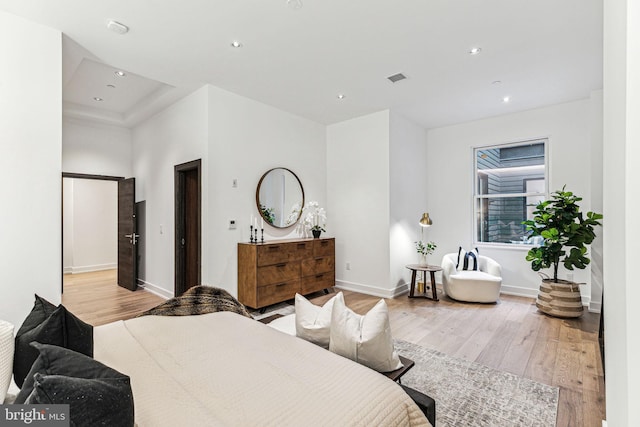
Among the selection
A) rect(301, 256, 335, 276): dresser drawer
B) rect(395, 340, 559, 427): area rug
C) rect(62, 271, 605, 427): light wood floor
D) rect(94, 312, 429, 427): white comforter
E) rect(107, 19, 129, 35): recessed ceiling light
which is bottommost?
rect(62, 271, 605, 427): light wood floor

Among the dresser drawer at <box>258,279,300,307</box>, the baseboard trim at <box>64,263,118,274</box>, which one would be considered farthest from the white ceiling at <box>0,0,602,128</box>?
the baseboard trim at <box>64,263,118,274</box>

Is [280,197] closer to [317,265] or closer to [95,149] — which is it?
[317,265]

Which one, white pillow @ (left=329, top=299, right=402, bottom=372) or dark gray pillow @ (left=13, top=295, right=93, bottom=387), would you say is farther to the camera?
white pillow @ (left=329, top=299, right=402, bottom=372)

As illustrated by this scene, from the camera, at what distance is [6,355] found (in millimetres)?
1074

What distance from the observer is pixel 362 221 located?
5.06 metres

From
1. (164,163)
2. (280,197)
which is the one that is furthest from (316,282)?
(164,163)

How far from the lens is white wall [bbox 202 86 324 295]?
3889mm

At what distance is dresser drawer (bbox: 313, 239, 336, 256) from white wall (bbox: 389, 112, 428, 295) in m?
0.93

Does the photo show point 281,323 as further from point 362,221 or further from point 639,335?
point 362,221

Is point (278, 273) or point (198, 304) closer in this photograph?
point (198, 304)

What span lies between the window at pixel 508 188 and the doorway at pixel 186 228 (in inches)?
181

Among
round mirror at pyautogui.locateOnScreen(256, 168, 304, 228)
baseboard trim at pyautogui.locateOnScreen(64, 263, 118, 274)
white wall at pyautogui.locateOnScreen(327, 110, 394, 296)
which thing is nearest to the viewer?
round mirror at pyautogui.locateOnScreen(256, 168, 304, 228)

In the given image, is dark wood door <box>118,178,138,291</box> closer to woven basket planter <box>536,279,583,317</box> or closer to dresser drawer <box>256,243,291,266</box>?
dresser drawer <box>256,243,291,266</box>

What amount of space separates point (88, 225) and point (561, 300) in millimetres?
9056
